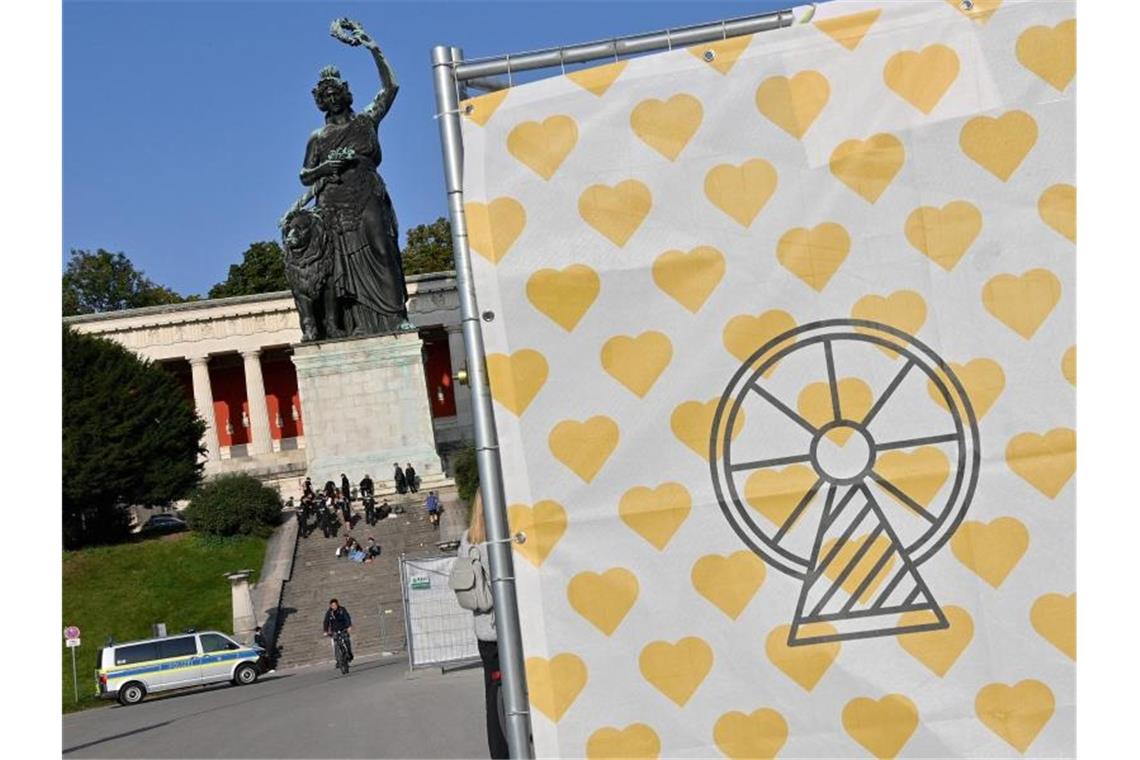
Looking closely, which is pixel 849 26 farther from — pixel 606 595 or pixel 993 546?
pixel 606 595

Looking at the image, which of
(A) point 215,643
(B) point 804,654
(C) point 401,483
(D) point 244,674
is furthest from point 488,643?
(C) point 401,483

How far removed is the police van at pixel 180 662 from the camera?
28625 mm

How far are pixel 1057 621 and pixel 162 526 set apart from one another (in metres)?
54.8

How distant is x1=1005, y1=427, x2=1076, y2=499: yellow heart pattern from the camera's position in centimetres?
527

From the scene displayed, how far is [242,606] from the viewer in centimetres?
3428

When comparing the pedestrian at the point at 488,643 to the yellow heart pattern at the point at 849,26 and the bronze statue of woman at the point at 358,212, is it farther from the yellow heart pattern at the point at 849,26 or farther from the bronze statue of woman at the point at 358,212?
the bronze statue of woman at the point at 358,212

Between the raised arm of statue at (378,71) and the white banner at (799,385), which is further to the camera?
the raised arm of statue at (378,71)

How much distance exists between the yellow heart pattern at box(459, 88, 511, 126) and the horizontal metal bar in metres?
0.10

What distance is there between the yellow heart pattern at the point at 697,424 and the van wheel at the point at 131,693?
81.8 feet

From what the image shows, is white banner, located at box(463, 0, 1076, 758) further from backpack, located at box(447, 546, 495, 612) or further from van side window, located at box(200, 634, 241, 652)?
van side window, located at box(200, 634, 241, 652)

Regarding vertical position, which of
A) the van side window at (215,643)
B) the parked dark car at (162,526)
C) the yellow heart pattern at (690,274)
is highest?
the parked dark car at (162,526)

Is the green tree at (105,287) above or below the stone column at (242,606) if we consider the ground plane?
above

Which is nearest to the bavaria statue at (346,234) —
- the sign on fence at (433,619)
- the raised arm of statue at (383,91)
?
the raised arm of statue at (383,91)

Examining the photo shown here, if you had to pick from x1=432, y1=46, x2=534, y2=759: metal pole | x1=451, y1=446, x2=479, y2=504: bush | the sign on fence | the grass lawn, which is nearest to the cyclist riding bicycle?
the sign on fence
